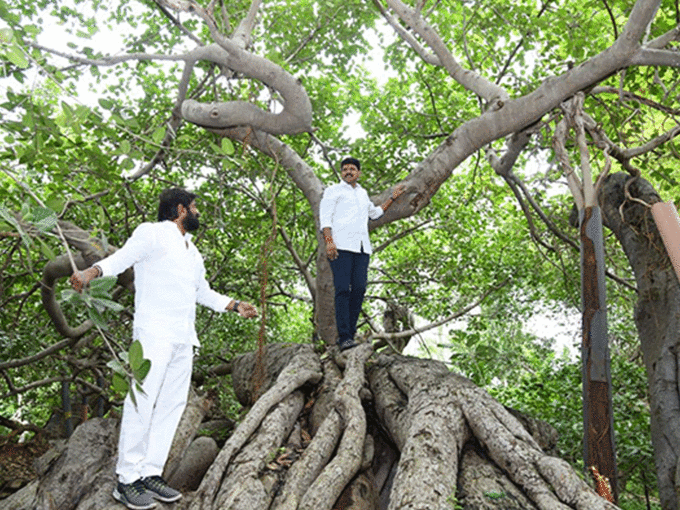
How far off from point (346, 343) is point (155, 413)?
2.27 metres

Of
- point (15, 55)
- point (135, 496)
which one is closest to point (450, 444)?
point (135, 496)

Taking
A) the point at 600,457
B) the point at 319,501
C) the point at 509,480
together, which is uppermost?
the point at 600,457

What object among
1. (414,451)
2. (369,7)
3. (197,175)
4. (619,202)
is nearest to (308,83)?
(369,7)

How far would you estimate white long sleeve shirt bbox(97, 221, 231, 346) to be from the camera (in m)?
3.56

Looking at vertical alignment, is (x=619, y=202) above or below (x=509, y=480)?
above

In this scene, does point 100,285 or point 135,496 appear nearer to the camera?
point 100,285

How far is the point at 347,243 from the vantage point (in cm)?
557

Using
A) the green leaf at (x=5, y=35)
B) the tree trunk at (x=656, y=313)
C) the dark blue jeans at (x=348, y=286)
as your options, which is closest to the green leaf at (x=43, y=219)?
the green leaf at (x=5, y=35)

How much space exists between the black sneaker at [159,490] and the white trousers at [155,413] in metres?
0.04

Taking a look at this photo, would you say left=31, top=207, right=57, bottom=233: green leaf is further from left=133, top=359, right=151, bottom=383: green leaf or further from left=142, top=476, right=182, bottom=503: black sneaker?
left=142, top=476, right=182, bottom=503: black sneaker

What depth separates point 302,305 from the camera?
11.8 m

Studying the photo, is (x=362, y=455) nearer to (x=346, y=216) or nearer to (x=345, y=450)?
(x=345, y=450)

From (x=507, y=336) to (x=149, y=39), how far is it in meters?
8.69

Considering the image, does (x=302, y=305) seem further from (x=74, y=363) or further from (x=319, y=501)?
(x=319, y=501)
